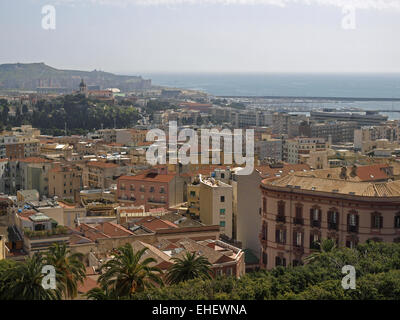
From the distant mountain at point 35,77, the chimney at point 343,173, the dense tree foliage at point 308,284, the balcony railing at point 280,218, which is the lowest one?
the balcony railing at point 280,218

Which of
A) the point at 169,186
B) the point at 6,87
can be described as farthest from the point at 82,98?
the point at 169,186

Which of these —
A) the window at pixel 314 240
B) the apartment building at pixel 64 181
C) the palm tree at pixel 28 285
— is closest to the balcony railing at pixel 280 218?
the window at pixel 314 240

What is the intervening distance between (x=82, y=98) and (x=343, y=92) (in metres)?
74.6

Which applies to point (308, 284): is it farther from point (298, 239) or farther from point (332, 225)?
point (298, 239)

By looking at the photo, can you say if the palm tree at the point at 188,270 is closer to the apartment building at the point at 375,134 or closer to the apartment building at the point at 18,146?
the apartment building at the point at 18,146

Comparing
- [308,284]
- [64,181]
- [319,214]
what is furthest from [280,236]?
[64,181]

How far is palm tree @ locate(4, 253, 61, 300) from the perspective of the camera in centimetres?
726

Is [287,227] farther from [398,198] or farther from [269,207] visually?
[398,198]

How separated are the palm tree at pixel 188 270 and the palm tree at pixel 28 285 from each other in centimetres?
154

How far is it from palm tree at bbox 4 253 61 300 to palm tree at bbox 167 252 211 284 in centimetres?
154

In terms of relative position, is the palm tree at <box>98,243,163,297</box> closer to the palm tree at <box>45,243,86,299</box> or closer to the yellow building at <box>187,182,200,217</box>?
the palm tree at <box>45,243,86,299</box>

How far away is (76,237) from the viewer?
1130 centimetres

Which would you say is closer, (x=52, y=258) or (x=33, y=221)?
(x=52, y=258)

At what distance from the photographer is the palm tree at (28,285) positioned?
7262mm
